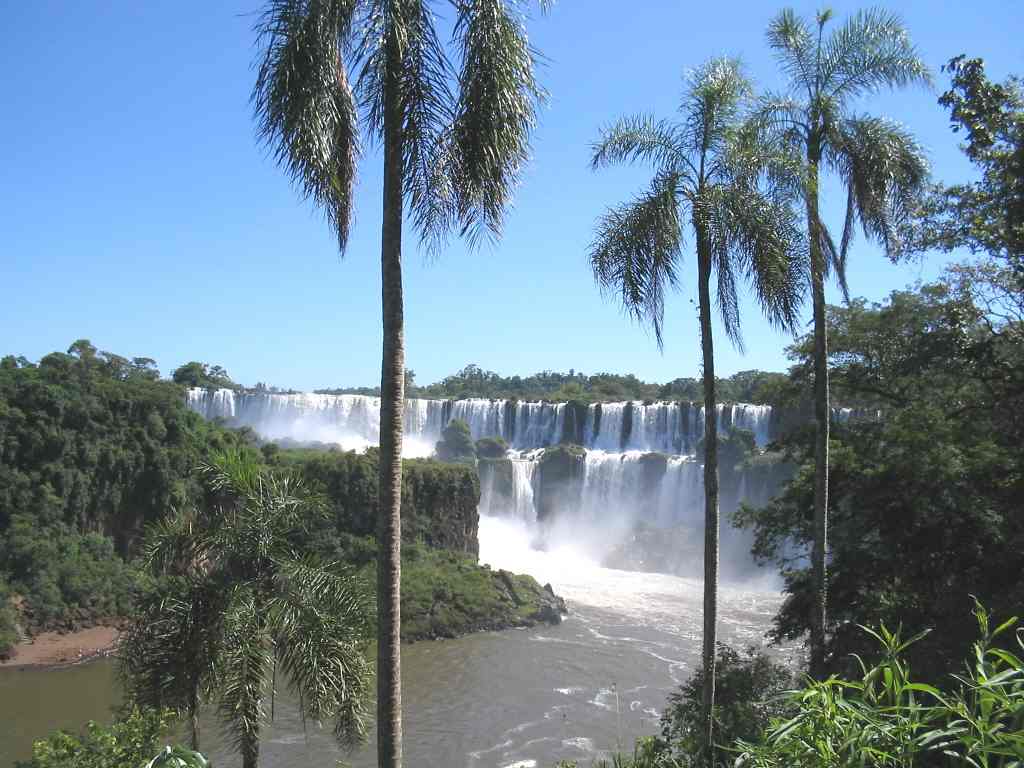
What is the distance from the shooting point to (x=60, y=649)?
2381 centimetres

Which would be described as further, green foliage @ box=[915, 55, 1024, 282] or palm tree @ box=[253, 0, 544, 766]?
green foliage @ box=[915, 55, 1024, 282]

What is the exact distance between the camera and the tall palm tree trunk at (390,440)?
16.1 ft

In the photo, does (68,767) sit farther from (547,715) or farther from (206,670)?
(547,715)

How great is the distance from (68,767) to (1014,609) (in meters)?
7.97

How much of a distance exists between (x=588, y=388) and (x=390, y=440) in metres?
62.6

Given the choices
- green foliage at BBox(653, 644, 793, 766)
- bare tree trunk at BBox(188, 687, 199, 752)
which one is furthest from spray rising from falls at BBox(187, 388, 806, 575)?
bare tree trunk at BBox(188, 687, 199, 752)

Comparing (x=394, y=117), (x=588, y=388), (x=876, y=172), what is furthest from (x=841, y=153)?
(x=588, y=388)

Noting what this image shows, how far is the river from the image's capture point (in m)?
16.7

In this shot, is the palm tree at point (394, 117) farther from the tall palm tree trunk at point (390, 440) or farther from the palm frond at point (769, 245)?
the palm frond at point (769, 245)

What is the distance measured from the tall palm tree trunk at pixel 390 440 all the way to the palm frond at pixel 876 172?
5141 millimetres

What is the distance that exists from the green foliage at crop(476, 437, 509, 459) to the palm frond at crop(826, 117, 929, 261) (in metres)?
37.3

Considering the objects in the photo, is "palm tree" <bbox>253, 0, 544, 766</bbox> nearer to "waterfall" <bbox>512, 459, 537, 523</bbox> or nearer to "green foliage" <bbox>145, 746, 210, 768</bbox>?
"green foliage" <bbox>145, 746, 210, 768</bbox>

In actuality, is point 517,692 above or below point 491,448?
below

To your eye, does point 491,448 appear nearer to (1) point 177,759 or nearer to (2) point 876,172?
(2) point 876,172
